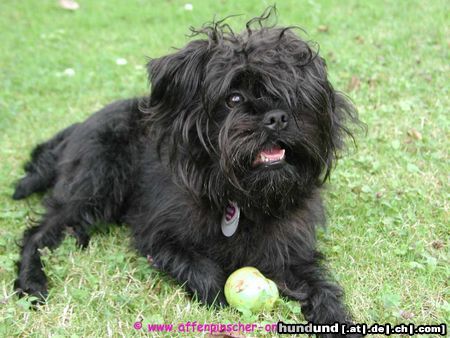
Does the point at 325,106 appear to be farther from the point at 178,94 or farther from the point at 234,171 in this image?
the point at 178,94

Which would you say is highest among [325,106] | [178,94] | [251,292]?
[325,106]

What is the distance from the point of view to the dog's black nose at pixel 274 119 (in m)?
2.63

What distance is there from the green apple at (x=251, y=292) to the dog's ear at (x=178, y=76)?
93 centimetres

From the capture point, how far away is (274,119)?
2635mm

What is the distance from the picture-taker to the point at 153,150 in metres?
3.81

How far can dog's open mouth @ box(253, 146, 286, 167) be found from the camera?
2.76 meters

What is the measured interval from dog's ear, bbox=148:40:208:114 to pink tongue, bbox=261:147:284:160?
18.4 inches

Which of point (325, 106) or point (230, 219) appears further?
point (230, 219)

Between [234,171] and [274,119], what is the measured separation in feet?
1.09

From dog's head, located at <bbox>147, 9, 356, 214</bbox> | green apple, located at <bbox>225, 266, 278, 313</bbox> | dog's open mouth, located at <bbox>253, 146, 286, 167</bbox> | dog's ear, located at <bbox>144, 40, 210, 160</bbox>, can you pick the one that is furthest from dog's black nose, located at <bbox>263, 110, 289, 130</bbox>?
green apple, located at <bbox>225, 266, 278, 313</bbox>

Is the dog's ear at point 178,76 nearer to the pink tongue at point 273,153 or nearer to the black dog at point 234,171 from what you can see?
the black dog at point 234,171

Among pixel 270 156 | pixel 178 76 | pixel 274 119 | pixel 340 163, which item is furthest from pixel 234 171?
pixel 340 163

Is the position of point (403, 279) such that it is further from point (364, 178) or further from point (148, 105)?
point (148, 105)

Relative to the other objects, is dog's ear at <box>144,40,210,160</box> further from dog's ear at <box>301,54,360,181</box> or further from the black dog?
dog's ear at <box>301,54,360,181</box>
